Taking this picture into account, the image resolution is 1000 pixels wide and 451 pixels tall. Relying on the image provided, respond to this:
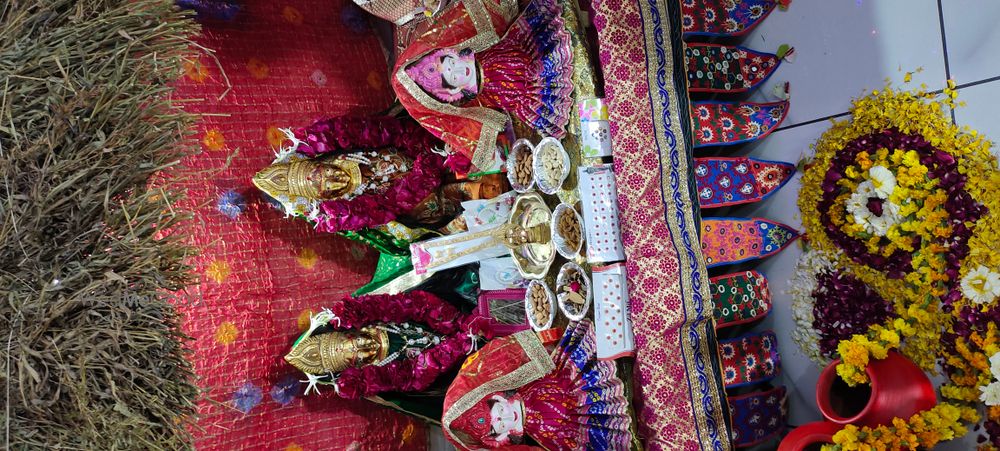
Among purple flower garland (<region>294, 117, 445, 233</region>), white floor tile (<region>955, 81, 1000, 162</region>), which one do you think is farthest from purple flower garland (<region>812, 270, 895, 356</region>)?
purple flower garland (<region>294, 117, 445, 233</region>)

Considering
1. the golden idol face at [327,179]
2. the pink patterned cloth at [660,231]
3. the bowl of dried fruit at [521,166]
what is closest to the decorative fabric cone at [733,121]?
the pink patterned cloth at [660,231]

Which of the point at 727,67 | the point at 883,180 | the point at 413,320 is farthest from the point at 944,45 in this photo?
the point at 413,320

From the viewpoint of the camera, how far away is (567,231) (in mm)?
1791

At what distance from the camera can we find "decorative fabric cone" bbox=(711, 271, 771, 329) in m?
1.75

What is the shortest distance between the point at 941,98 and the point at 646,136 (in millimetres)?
623

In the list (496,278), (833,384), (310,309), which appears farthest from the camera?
(310,309)

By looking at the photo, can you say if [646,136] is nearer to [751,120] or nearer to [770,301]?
[751,120]

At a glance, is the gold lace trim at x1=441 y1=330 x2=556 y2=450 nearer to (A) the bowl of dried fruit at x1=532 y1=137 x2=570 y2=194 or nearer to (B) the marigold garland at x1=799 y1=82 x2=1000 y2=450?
(A) the bowl of dried fruit at x1=532 y1=137 x2=570 y2=194

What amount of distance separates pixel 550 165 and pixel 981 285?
3.28 feet

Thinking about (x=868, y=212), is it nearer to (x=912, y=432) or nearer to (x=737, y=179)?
(x=737, y=179)

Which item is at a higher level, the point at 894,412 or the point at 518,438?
the point at 894,412

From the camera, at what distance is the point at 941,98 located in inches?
56.8

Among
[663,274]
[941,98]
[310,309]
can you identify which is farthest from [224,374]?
[941,98]

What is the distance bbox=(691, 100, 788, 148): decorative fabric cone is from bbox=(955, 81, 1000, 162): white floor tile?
1.52 ft
